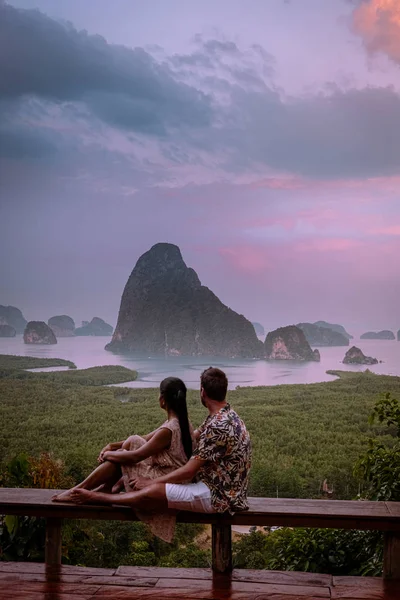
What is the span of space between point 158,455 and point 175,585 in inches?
19.3

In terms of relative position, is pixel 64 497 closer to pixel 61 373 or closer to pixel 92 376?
pixel 61 373

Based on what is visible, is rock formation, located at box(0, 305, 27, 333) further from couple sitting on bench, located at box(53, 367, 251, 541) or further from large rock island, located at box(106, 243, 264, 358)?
couple sitting on bench, located at box(53, 367, 251, 541)

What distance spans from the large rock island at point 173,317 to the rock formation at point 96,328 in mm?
1007

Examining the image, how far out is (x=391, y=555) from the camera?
2.37 metres

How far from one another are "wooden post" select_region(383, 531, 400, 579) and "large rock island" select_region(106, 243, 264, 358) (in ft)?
165

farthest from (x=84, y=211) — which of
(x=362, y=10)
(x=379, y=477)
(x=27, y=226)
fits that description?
(x=379, y=477)

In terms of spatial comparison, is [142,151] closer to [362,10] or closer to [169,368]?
[169,368]

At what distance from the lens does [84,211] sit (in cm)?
4278

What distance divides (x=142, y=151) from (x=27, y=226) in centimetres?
1048

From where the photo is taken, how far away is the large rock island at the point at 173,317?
54.1 metres

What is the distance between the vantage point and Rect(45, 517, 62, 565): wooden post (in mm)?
2498

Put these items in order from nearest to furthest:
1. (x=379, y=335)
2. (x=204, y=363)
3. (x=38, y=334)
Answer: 1. (x=379, y=335)
2. (x=38, y=334)
3. (x=204, y=363)

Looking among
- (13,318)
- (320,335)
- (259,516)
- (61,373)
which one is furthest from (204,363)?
(259,516)

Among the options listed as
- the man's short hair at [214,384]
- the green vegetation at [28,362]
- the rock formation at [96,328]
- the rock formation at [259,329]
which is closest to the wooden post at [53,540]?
the man's short hair at [214,384]
